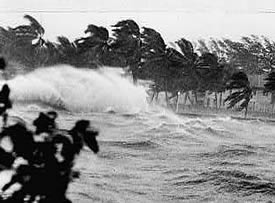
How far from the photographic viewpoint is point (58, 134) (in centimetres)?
127

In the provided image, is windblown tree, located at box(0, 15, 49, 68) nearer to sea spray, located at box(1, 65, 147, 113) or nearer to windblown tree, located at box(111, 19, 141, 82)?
sea spray, located at box(1, 65, 147, 113)

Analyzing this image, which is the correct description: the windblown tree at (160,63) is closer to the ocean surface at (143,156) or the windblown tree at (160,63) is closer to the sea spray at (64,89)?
the sea spray at (64,89)

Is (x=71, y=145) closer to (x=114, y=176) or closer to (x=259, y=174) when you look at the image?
(x=114, y=176)

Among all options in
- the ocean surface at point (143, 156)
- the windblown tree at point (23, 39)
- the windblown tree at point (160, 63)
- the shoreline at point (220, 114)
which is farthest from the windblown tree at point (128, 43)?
the shoreline at point (220, 114)

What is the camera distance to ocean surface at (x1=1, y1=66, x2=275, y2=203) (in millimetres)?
4133

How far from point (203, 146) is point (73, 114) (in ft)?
5.26

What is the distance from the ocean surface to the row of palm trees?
11.4 inches

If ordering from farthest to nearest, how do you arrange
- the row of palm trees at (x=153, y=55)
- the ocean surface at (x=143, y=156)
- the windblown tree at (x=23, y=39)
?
the row of palm trees at (x=153, y=55) → the windblown tree at (x=23, y=39) → the ocean surface at (x=143, y=156)

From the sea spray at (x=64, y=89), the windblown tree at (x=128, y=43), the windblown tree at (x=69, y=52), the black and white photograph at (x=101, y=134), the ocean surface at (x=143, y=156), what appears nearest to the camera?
the black and white photograph at (x=101, y=134)

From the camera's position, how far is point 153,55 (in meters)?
10.1

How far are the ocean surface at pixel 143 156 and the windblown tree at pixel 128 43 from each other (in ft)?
2.31

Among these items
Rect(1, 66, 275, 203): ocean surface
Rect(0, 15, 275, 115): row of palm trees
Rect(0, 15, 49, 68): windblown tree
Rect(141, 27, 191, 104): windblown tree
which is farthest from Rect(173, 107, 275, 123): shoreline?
Rect(0, 15, 49, 68): windblown tree

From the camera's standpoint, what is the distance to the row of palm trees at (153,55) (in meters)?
5.74

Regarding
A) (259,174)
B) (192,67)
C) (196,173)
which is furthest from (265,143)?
(192,67)
